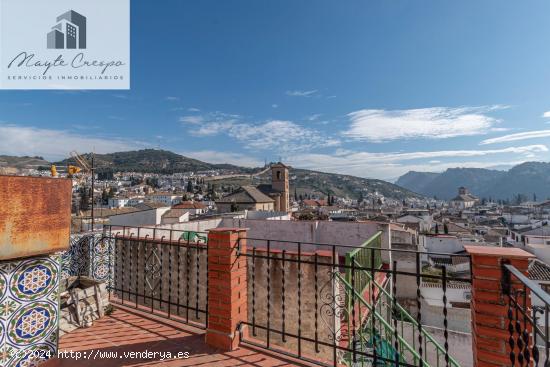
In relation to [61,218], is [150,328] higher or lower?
lower

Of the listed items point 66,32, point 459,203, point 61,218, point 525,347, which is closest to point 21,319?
point 61,218

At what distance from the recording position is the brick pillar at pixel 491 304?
2023mm

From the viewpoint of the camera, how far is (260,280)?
5.68 metres

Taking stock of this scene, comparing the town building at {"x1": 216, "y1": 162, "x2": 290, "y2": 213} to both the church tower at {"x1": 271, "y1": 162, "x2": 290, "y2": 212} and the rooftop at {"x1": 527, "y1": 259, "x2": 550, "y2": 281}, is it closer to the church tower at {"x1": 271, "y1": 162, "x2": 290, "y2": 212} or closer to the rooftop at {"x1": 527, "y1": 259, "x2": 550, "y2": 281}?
the church tower at {"x1": 271, "y1": 162, "x2": 290, "y2": 212}

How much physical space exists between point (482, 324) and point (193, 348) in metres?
2.77

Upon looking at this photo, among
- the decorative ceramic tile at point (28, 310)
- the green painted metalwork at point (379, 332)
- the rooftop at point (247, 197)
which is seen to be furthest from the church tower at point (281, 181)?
the decorative ceramic tile at point (28, 310)

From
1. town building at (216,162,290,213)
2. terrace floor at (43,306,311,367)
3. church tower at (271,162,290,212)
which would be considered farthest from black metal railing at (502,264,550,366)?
church tower at (271,162,290,212)

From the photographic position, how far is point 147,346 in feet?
10.4

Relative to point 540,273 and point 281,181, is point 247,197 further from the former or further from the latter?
point 540,273

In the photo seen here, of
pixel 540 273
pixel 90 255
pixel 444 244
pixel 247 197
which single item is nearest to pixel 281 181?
pixel 247 197

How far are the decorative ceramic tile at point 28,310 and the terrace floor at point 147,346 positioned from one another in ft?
0.88

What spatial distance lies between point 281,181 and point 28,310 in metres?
45.5

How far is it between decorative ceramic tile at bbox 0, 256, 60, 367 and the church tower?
1759 inches

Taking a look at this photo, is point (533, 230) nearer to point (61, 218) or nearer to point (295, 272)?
point (295, 272)
